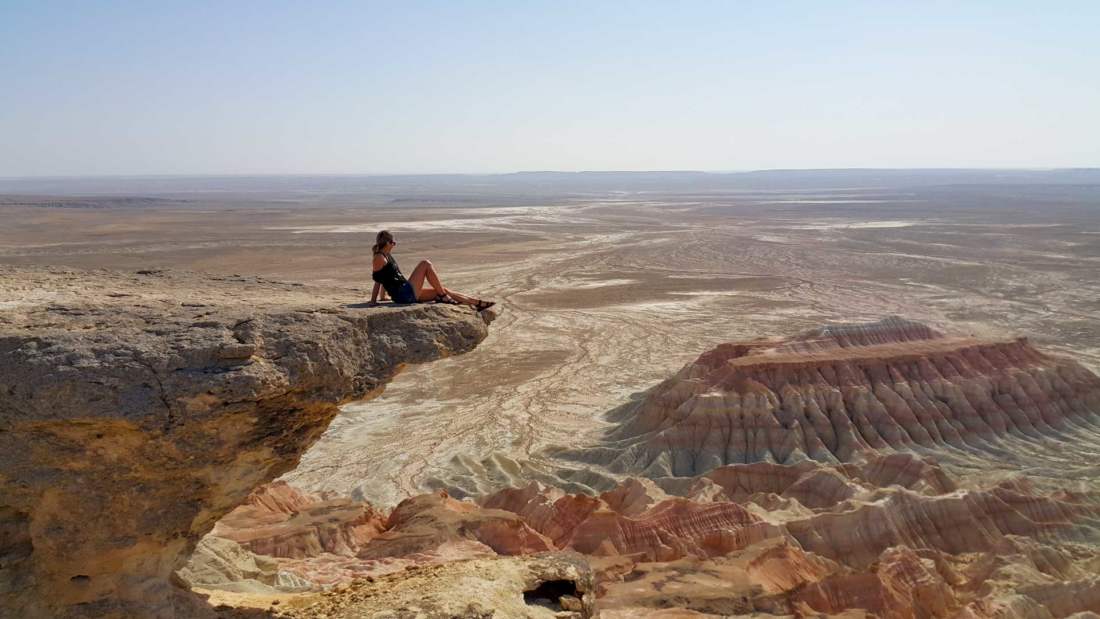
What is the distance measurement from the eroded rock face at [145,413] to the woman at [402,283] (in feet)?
1.62

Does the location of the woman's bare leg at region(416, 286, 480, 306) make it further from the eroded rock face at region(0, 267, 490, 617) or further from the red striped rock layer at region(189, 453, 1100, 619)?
the red striped rock layer at region(189, 453, 1100, 619)

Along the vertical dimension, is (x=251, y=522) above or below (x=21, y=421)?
below

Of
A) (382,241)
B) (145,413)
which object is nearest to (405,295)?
(382,241)

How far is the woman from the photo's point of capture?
7.63 metres

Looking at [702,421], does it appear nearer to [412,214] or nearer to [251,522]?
[251,522]

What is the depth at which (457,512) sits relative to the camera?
41.4ft

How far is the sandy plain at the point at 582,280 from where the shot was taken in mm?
22625

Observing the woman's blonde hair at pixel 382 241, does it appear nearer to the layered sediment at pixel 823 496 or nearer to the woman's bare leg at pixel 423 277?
the woman's bare leg at pixel 423 277

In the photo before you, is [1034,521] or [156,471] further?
[1034,521]

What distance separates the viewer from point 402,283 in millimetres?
7730

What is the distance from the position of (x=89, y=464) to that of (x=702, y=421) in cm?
1562

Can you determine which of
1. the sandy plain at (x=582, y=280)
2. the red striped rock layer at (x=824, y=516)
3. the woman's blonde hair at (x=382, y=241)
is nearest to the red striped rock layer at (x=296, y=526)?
the red striped rock layer at (x=824, y=516)

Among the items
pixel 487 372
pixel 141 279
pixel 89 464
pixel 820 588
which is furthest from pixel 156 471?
pixel 487 372

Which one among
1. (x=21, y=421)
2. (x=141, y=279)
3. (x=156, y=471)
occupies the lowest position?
(x=156, y=471)
